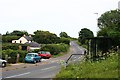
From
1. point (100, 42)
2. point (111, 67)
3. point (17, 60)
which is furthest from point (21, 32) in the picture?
point (111, 67)

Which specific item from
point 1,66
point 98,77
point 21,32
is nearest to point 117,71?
point 98,77

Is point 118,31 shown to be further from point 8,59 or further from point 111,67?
point 8,59

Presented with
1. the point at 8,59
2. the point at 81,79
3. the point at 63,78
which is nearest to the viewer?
the point at 81,79

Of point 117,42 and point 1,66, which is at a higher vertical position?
point 117,42

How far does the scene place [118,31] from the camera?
60.8ft

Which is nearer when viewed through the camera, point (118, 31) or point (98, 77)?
point (98, 77)

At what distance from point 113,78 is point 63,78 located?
2157mm

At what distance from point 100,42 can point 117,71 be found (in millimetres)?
12305

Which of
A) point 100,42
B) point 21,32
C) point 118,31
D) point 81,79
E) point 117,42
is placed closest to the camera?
point 81,79

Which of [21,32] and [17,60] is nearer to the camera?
[17,60]

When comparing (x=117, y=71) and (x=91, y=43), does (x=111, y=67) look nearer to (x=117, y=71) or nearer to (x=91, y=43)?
(x=117, y=71)

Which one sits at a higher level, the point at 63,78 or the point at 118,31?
the point at 118,31

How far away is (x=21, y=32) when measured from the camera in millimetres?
149750

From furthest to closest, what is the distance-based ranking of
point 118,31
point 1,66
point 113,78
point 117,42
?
point 1,66, point 117,42, point 118,31, point 113,78
